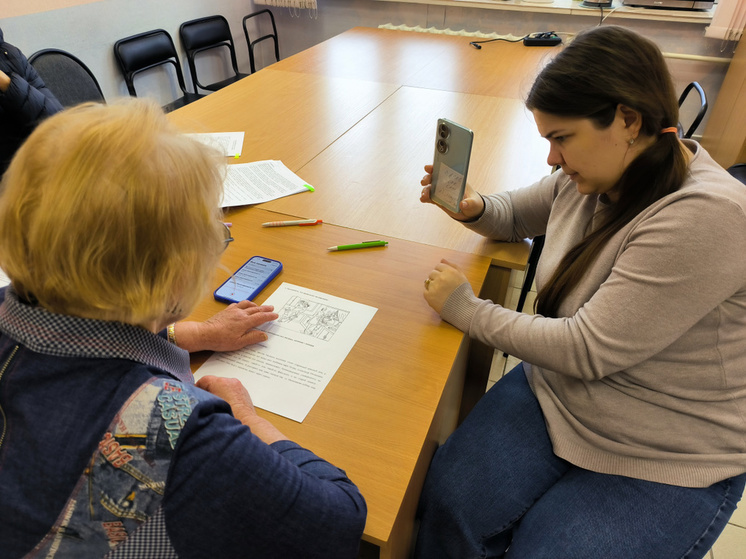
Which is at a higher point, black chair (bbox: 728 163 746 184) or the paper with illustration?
black chair (bbox: 728 163 746 184)

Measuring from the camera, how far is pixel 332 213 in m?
1.33

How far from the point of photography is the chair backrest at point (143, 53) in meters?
2.85

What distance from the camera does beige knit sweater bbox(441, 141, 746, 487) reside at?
0.75 meters

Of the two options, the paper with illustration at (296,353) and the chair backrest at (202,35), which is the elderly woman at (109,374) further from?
the chair backrest at (202,35)

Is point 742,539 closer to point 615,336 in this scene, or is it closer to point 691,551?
point 691,551

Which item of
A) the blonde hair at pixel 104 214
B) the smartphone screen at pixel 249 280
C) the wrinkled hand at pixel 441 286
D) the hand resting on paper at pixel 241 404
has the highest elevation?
the blonde hair at pixel 104 214

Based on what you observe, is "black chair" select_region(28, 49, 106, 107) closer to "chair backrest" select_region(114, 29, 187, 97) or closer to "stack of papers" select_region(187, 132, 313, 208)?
"chair backrest" select_region(114, 29, 187, 97)

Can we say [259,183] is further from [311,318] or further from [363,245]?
[311,318]

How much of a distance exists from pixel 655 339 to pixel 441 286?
1.23 feet

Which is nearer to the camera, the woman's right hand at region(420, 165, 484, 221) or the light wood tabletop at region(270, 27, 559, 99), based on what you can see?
the woman's right hand at region(420, 165, 484, 221)

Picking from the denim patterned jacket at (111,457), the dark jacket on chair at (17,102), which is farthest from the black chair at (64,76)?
the denim patterned jacket at (111,457)

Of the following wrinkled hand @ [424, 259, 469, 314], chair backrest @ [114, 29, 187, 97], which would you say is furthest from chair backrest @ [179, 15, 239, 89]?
wrinkled hand @ [424, 259, 469, 314]

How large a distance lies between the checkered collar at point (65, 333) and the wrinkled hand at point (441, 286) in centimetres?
57

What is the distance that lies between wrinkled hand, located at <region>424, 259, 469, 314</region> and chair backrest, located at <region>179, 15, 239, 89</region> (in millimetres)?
2701
